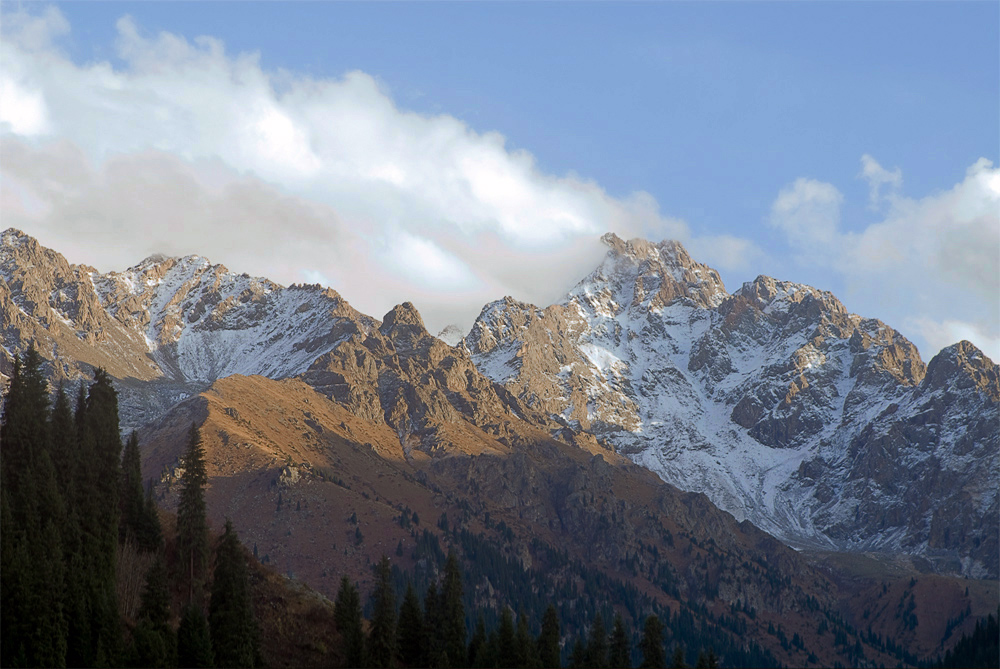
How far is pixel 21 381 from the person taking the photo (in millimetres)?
154750

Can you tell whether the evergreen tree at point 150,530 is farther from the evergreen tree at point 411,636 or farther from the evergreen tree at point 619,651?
the evergreen tree at point 619,651

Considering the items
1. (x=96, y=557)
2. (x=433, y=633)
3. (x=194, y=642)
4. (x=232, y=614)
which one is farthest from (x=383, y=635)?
(x=96, y=557)

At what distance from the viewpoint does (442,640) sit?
170000 millimetres

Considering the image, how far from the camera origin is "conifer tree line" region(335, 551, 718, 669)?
525 ft

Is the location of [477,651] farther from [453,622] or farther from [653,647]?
[653,647]

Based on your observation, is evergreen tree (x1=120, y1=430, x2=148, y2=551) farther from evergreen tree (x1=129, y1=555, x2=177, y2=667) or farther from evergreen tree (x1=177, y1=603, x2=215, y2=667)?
evergreen tree (x1=177, y1=603, x2=215, y2=667)

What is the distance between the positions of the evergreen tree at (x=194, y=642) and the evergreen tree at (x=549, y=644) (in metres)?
57.8

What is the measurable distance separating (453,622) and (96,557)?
51673mm

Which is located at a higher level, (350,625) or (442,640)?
(350,625)

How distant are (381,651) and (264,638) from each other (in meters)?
15.5

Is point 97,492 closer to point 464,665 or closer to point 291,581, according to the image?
point 291,581

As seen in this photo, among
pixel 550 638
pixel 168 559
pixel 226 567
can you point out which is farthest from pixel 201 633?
pixel 550 638

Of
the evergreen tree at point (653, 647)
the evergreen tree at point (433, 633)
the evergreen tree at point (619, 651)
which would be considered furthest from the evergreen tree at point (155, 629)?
the evergreen tree at point (653, 647)

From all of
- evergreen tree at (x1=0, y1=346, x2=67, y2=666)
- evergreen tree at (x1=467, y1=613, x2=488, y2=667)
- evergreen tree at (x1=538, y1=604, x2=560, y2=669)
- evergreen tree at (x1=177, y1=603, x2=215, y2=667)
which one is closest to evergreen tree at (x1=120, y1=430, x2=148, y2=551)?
evergreen tree at (x1=0, y1=346, x2=67, y2=666)
